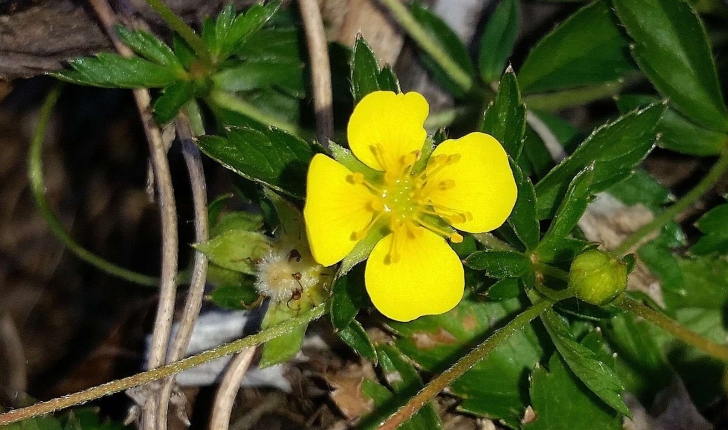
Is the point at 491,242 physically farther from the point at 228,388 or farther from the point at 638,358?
the point at 228,388

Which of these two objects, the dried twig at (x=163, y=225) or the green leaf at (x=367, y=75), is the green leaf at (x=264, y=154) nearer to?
the green leaf at (x=367, y=75)

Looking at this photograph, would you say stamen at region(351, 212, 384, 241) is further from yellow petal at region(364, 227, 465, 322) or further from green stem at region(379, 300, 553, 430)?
green stem at region(379, 300, 553, 430)

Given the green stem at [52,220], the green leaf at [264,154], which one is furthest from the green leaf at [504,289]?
the green stem at [52,220]

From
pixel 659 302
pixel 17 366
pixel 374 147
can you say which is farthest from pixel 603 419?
pixel 17 366

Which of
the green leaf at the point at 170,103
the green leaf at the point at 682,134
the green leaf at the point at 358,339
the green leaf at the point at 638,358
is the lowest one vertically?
the green leaf at the point at 638,358

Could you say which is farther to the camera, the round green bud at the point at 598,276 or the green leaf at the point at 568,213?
the green leaf at the point at 568,213

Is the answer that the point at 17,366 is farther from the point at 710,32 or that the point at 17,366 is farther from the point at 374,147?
the point at 710,32

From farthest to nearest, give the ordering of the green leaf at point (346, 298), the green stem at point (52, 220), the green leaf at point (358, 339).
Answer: the green stem at point (52, 220) → the green leaf at point (358, 339) → the green leaf at point (346, 298)

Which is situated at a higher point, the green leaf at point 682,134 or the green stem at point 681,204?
the green leaf at point 682,134

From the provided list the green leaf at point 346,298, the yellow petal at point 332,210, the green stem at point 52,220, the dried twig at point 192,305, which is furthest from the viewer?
the green stem at point 52,220
